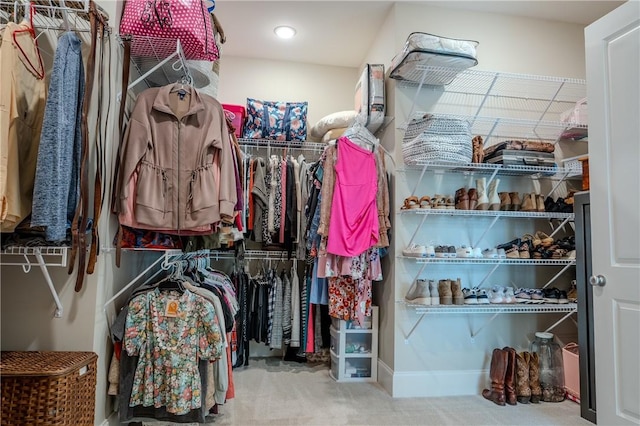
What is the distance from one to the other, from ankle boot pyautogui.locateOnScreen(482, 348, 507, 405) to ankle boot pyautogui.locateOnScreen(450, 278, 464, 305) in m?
0.48

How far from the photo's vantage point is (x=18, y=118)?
1368mm

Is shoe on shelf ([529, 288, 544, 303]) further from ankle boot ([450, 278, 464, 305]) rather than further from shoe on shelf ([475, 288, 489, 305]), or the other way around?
ankle boot ([450, 278, 464, 305])

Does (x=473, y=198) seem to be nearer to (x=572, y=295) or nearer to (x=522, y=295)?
(x=522, y=295)

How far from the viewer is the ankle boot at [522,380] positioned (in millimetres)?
2527

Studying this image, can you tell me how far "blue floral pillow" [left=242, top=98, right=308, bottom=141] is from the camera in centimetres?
332

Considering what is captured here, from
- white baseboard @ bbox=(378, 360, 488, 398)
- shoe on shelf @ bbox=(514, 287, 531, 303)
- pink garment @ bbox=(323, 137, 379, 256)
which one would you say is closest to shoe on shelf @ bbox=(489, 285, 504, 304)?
shoe on shelf @ bbox=(514, 287, 531, 303)

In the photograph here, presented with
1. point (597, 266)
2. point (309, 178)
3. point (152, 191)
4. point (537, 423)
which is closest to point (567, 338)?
point (537, 423)

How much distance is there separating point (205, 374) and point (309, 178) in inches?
68.5

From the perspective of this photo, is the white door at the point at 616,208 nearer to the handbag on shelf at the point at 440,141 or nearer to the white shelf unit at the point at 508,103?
the handbag on shelf at the point at 440,141

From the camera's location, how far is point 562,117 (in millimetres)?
3039

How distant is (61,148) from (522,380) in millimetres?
2904

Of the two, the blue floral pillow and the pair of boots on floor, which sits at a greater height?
the blue floral pillow

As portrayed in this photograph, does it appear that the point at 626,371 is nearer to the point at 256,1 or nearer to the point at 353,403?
the point at 353,403

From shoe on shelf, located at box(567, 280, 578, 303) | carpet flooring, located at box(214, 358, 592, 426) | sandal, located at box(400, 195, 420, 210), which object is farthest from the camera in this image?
shoe on shelf, located at box(567, 280, 578, 303)
